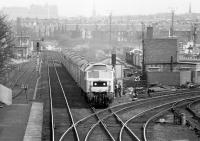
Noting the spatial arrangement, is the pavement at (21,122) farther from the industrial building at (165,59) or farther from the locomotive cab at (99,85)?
the industrial building at (165,59)

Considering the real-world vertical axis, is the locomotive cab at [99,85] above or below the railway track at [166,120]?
above

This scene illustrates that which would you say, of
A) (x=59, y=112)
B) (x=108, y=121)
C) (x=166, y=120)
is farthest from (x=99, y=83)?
(x=166, y=120)

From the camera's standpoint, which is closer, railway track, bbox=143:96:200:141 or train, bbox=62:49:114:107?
railway track, bbox=143:96:200:141

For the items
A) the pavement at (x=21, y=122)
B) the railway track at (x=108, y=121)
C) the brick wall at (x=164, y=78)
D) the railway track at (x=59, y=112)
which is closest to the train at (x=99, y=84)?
the railway track at (x=108, y=121)

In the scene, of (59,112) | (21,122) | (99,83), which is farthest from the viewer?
(99,83)

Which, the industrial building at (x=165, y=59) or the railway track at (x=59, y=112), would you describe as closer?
the railway track at (x=59, y=112)

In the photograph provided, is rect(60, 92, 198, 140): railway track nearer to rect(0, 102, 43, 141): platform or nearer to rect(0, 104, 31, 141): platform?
rect(0, 102, 43, 141): platform

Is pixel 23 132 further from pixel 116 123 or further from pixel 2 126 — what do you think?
pixel 116 123

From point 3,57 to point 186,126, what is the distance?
2466cm

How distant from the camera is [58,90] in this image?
37562 millimetres

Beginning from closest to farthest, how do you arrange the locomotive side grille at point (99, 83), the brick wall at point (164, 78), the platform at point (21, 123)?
the platform at point (21, 123) → the locomotive side grille at point (99, 83) → the brick wall at point (164, 78)

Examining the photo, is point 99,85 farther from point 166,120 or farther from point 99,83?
point 166,120

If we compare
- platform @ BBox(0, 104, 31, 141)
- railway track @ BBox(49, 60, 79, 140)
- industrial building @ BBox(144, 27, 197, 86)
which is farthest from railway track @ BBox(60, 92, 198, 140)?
industrial building @ BBox(144, 27, 197, 86)

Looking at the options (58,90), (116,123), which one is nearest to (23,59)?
(58,90)
